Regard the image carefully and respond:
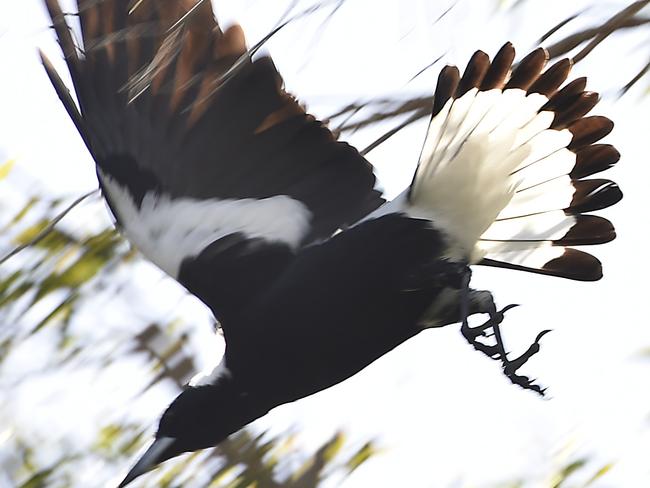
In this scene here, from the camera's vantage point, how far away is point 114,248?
9.57ft

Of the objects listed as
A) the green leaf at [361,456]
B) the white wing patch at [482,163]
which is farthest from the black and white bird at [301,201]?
the green leaf at [361,456]

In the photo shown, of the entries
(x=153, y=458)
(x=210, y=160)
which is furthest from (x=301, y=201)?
(x=153, y=458)

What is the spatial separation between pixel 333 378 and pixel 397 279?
0.91 ft

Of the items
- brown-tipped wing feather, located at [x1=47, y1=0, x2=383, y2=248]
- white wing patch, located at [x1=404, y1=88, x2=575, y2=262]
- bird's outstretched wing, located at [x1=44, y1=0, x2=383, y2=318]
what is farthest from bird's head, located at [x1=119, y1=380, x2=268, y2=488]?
white wing patch, located at [x1=404, y1=88, x2=575, y2=262]

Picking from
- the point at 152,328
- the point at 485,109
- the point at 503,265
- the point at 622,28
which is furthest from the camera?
the point at 152,328

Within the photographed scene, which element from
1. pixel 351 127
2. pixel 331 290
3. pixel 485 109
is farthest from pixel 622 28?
pixel 331 290

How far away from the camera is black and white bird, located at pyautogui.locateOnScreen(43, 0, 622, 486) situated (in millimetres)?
2613

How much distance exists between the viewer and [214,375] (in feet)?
9.19

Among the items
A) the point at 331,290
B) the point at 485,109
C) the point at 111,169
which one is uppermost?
the point at 111,169

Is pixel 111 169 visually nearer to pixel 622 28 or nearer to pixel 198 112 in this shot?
pixel 198 112

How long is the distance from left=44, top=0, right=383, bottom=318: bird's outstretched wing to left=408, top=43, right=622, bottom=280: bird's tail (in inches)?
9.8

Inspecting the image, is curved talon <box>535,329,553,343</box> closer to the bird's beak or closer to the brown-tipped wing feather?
the brown-tipped wing feather

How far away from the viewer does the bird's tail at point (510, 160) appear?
101 inches

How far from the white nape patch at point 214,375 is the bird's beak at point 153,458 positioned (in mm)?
170
